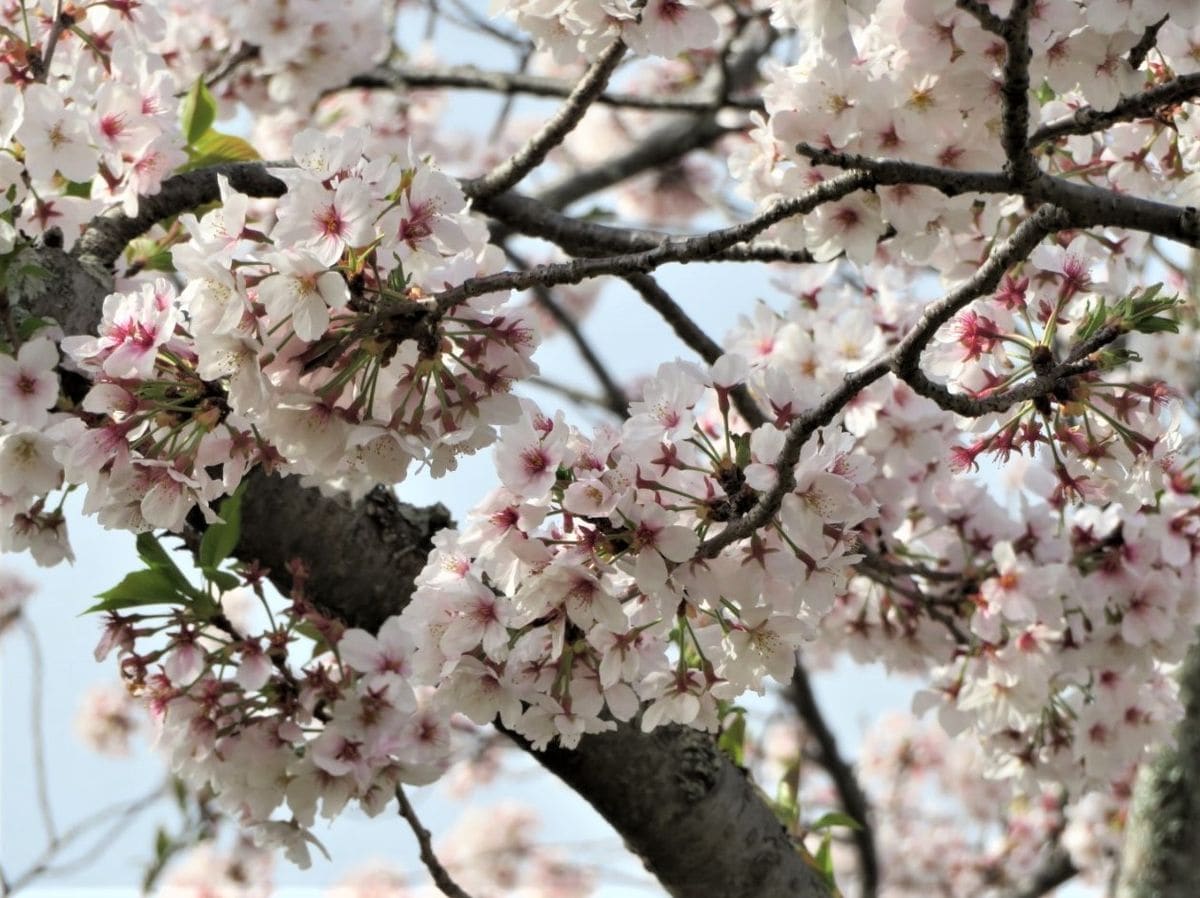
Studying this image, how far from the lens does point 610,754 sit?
2.16 m

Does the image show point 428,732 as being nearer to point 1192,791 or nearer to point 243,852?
point 1192,791

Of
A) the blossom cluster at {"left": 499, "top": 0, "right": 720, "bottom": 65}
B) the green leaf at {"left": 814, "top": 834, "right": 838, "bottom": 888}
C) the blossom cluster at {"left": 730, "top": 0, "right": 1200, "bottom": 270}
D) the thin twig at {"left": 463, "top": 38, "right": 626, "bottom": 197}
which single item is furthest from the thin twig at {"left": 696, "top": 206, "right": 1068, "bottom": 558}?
the green leaf at {"left": 814, "top": 834, "right": 838, "bottom": 888}

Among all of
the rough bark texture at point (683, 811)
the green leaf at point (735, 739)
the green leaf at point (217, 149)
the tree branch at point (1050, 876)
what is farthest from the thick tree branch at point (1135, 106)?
the tree branch at point (1050, 876)

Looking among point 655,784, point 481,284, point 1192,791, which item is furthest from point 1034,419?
point 1192,791

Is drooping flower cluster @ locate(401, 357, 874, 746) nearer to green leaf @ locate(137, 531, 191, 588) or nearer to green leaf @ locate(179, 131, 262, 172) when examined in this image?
green leaf @ locate(137, 531, 191, 588)

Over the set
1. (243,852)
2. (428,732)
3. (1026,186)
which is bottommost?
(428,732)

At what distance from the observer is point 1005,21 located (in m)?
1.56

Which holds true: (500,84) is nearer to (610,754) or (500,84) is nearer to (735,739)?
(735,739)

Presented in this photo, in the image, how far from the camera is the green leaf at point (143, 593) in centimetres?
189

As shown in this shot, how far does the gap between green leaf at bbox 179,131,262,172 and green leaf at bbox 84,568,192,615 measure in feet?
2.86

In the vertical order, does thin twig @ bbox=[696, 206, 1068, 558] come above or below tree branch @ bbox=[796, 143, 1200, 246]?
below

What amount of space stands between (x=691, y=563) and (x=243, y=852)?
17.9 ft

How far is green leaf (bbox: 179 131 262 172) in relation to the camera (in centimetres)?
246

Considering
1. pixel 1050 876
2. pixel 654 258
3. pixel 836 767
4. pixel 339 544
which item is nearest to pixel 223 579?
pixel 339 544
